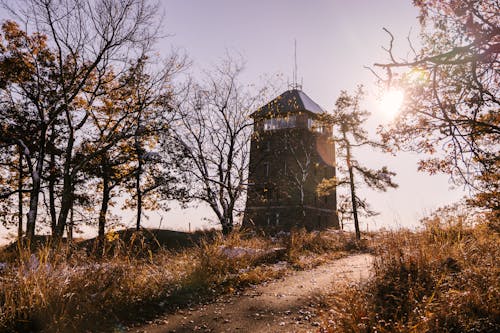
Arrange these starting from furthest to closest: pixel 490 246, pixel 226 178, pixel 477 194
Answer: pixel 226 178, pixel 477 194, pixel 490 246

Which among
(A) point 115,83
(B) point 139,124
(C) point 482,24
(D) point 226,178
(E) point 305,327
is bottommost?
(E) point 305,327

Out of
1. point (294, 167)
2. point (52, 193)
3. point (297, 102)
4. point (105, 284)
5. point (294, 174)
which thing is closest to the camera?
point (105, 284)

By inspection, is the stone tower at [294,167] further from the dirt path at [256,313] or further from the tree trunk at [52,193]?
the dirt path at [256,313]

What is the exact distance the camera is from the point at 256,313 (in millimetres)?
5688

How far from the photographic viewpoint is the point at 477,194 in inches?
347

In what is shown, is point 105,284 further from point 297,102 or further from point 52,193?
point 297,102

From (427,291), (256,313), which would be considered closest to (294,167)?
(256,313)

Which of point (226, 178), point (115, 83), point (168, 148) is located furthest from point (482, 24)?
point (168, 148)

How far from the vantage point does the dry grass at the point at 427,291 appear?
3.95 meters

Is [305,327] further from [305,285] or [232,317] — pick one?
[305,285]

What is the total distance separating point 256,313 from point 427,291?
2.76m

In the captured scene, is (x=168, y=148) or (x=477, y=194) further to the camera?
(x=168, y=148)

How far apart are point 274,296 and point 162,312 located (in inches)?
87.2

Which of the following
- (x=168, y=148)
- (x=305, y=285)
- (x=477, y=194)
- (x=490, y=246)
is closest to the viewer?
(x=490, y=246)
